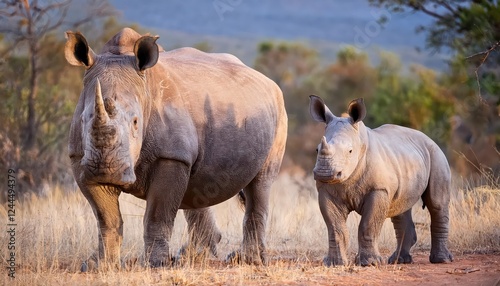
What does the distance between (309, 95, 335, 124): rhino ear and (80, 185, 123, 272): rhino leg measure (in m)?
2.05

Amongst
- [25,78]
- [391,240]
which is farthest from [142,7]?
[391,240]

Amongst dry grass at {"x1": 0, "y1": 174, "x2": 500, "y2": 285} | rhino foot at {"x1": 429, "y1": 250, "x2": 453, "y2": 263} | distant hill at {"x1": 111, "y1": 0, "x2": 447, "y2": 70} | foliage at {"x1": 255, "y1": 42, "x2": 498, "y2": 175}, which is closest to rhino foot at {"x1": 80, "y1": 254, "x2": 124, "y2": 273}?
dry grass at {"x1": 0, "y1": 174, "x2": 500, "y2": 285}

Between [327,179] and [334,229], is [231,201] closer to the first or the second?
[334,229]

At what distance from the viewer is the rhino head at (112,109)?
7.44 m

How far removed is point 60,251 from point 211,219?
1.78 metres

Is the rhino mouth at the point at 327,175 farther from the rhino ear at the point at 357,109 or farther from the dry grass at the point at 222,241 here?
the dry grass at the point at 222,241

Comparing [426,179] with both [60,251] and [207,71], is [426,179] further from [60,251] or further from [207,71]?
[60,251]

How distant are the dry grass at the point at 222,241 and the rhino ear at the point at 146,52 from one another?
169cm

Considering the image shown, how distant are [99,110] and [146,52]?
3.50 ft

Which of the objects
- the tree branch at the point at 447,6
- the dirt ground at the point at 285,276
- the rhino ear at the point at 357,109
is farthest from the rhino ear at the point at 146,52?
the tree branch at the point at 447,6

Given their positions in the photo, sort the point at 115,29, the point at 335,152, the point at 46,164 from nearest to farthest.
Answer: the point at 335,152
the point at 46,164
the point at 115,29

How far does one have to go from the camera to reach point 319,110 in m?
9.15

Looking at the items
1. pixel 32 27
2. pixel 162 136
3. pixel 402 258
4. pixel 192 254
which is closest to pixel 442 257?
pixel 402 258

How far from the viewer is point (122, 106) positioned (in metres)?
7.79
